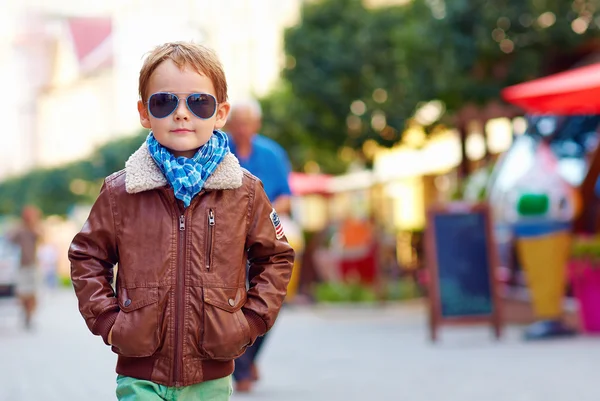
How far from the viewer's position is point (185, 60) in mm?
3797

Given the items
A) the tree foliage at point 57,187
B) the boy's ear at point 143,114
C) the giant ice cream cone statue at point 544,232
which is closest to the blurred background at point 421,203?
the giant ice cream cone statue at point 544,232

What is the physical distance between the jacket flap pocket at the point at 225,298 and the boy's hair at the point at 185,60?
57 centimetres

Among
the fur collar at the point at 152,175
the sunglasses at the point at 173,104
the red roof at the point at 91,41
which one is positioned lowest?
the fur collar at the point at 152,175

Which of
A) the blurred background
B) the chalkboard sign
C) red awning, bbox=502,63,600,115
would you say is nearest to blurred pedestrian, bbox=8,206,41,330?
the blurred background

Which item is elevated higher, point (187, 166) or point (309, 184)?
point (187, 166)

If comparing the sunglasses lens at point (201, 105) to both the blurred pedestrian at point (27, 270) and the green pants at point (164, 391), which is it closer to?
the green pants at point (164, 391)

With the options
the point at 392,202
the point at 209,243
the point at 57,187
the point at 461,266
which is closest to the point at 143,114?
the point at 209,243

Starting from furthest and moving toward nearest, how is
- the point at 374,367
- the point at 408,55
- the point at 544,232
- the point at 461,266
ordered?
the point at 408,55, the point at 544,232, the point at 461,266, the point at 374,367

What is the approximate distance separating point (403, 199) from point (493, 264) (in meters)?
24.0

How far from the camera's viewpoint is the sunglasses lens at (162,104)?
377 centimetres

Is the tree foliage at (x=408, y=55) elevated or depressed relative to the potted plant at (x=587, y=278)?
elevated

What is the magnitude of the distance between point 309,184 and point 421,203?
6555 mm

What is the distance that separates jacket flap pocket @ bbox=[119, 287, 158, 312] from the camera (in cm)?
372

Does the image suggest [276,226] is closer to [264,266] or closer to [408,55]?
[264,266]
